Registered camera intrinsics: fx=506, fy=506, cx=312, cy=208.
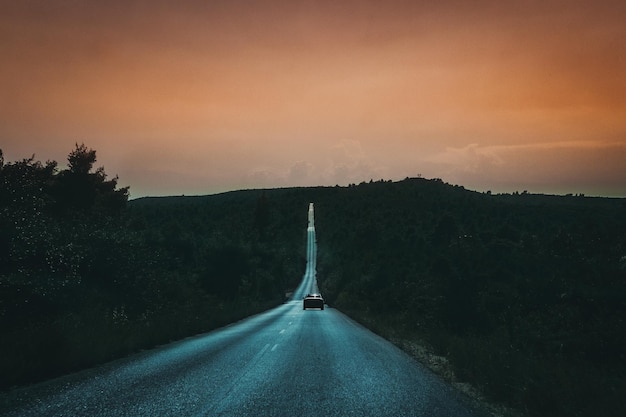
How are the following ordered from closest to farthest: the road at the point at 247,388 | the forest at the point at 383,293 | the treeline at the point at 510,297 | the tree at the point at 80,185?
the road at the point at 247,388 → the treeline at the point at 510,297 → the forest at the point at 383,293 → the tree at the point at 80,185

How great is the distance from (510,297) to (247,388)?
29779 millimetres

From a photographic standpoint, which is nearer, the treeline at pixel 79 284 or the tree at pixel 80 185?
the treeline at pixel 79 284

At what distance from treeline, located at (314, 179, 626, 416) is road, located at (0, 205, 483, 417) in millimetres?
1858

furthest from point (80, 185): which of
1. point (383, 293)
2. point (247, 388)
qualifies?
point (247, 388)

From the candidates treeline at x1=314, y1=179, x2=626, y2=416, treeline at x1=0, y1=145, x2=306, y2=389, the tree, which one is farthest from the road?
the tree

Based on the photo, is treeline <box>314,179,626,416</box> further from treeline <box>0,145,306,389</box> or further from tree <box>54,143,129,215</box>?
tree <box>54,143,129,215</box>

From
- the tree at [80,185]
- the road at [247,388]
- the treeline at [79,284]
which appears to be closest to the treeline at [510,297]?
the road at [247,388]

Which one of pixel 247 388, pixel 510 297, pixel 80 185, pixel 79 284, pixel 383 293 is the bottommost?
pixel 383 293

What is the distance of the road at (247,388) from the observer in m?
8.64

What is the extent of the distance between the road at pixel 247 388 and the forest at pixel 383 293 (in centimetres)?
146

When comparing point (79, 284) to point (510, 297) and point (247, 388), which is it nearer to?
point (247, 388)

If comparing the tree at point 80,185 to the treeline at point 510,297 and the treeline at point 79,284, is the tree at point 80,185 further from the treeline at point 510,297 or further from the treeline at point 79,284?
the treeline at point 510,297

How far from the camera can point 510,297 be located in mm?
36000

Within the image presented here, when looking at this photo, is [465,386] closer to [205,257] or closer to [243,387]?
[243,387]
